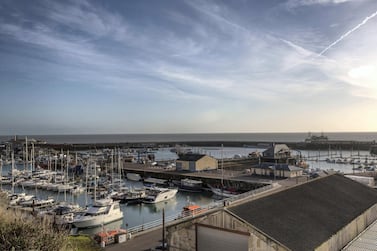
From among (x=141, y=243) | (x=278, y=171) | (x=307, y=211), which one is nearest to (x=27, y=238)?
(x=141, y=243)

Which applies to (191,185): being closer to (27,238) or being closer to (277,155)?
(277,155)

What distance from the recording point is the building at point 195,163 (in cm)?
5344

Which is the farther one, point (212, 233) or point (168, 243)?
point (168, 243)

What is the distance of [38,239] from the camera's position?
896 centimetres

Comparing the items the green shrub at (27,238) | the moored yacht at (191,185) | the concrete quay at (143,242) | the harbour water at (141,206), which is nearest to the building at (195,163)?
the moored yacht at (191,185)

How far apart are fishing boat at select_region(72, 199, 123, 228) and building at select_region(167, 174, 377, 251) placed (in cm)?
1551

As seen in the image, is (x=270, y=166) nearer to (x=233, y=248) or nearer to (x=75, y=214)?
(x=75, y=214)

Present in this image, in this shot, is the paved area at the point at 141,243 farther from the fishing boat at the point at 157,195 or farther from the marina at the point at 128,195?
the fishing boat at the point at 157,195

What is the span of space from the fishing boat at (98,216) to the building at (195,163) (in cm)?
2529

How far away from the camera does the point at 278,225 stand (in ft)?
39.5

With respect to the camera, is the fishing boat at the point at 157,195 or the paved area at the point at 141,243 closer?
the paved area at the point at 141,243

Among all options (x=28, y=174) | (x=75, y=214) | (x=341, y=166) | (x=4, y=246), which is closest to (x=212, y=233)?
(x=4, y=246)

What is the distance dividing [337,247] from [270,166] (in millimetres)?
33589

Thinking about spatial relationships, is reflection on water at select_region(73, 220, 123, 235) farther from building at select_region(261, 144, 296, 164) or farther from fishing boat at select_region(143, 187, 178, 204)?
building at select_region(261, 144, 296, 164)
